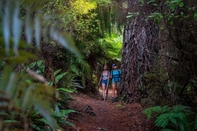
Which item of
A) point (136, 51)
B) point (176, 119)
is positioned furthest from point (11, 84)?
point (136, 51)

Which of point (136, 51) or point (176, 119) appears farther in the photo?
point (136, 51)

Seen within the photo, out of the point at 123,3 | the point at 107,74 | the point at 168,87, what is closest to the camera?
the point at 168,87

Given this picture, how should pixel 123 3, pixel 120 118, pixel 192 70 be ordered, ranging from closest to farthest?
pixel 192 70
pixel 120 118
pixel 123 3

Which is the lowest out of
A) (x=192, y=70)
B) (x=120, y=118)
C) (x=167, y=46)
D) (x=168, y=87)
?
(x=120, y=118)

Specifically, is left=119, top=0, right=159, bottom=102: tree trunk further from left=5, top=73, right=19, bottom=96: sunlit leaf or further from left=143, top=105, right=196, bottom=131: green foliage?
left=5, top=73, right=19, bottom=96: sunlit leaf

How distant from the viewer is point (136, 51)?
7.19 m

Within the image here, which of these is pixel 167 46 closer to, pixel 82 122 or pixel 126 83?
pixel 82 122

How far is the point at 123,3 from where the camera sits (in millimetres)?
7762

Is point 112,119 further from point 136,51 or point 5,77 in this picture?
point 5,77

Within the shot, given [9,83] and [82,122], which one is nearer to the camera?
[9,83]

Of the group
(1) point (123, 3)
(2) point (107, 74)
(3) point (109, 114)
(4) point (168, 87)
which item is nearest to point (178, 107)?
(4) point (168, 87)

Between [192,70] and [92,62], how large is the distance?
25.2 feet

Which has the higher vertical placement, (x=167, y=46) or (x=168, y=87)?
(x=167, y=46)

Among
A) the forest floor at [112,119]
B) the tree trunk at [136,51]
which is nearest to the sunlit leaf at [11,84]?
the forest floor at [112,119]
